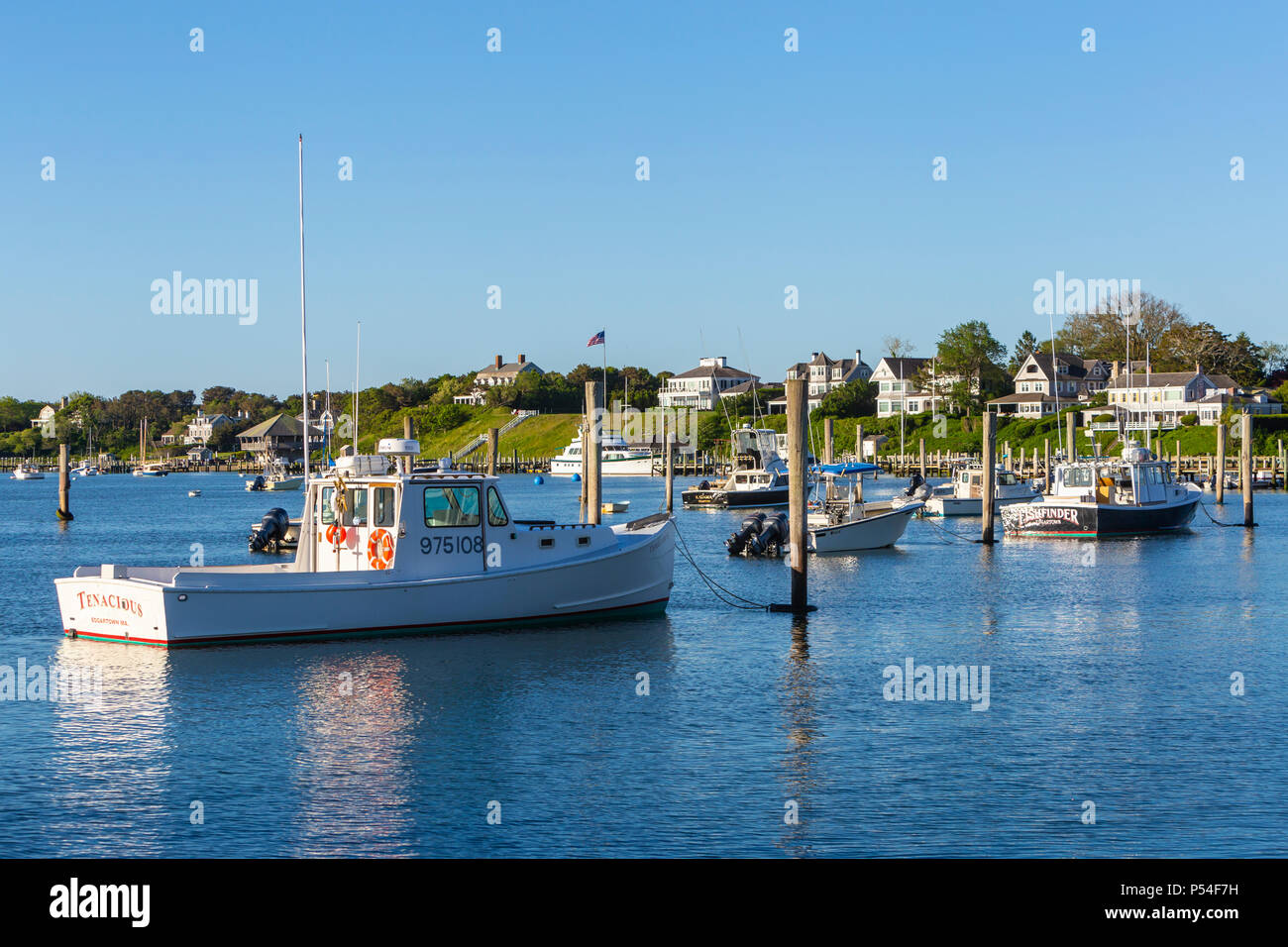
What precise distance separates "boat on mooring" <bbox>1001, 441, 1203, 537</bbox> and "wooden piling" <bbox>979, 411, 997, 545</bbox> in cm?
422

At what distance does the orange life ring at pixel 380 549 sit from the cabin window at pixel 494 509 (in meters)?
1.90

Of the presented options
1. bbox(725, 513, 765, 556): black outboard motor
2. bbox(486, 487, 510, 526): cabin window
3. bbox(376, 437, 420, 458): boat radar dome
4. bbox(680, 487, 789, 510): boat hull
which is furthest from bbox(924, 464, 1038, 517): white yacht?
bbox(376, 437, 420, 458): boat radar dome

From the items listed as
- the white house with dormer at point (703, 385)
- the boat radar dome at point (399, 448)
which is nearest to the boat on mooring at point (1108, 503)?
the boat radar dome at point (399, 448)

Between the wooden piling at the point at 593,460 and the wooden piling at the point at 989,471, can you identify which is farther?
the wooden piling at the point at 989,471

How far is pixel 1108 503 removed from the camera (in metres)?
50.8

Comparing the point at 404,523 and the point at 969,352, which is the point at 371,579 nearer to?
the point at 404,523

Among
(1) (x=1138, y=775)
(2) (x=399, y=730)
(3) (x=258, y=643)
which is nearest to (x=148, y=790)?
(2) (x=399, y=730)

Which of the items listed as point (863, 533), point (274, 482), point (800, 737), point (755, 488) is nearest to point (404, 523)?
point (800, 737)

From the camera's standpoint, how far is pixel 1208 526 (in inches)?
2179

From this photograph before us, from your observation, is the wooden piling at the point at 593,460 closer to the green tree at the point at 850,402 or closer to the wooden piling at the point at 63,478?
the wooden piling at the point at 63,478

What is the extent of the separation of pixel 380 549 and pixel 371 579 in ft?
2.29

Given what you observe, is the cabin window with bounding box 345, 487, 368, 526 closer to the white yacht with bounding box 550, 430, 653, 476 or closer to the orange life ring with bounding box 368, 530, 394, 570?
the orange life ring with bounding box 368, 530, 394, 570

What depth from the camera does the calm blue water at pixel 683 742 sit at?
495 inches
